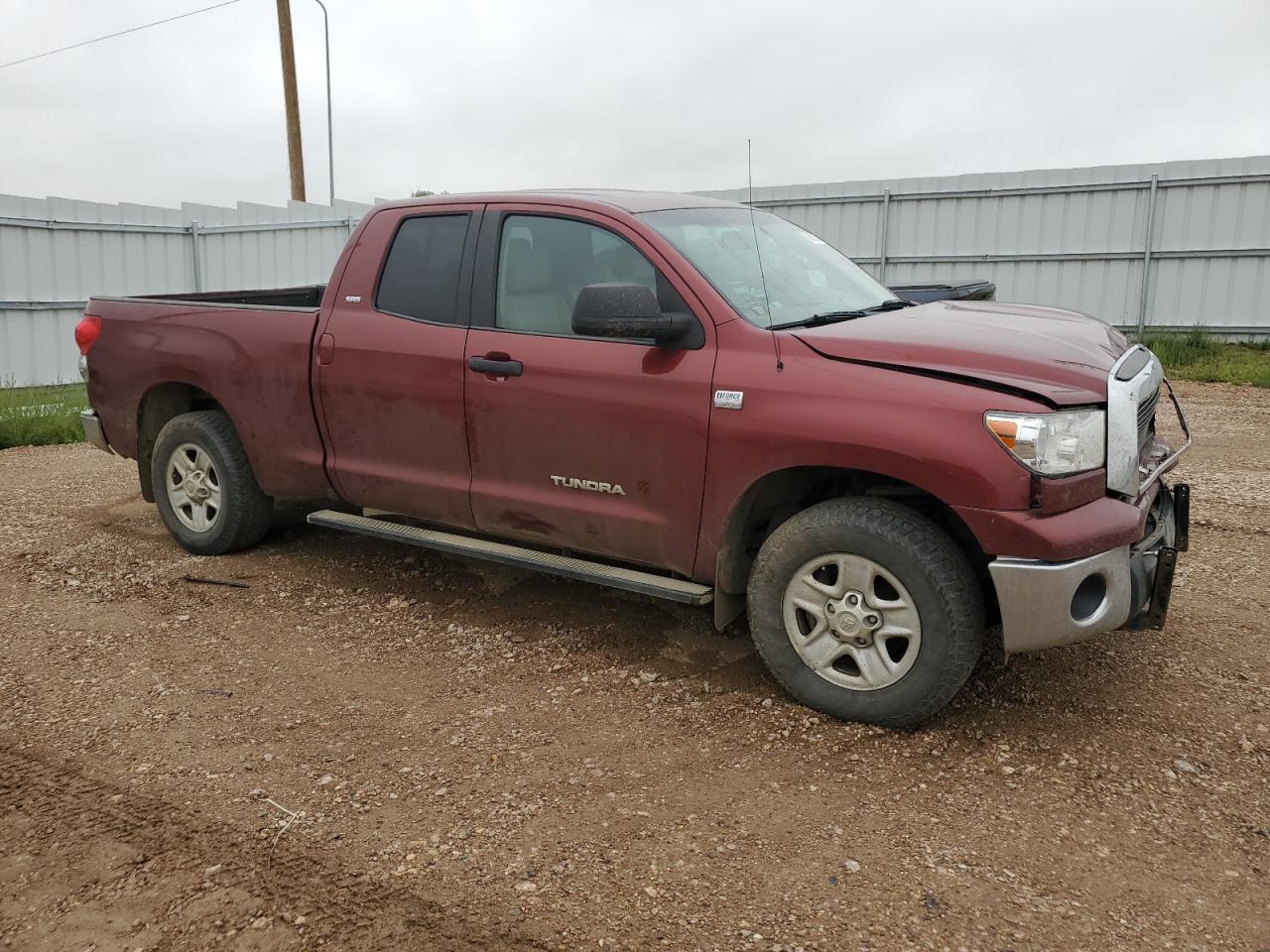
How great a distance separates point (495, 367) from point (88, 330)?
301 cm

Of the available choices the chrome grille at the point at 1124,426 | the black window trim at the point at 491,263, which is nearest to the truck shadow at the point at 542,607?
the black window trim at the point at 491,263

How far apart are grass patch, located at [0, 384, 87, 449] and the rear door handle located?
25.3ft

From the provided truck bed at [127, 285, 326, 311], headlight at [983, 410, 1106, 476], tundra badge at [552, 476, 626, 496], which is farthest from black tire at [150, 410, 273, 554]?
headlight at [983, 410, 1106, 476]

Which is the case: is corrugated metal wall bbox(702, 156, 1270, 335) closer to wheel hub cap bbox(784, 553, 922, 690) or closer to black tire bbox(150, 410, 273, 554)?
black tire bbox(150, 410, 273, 554)

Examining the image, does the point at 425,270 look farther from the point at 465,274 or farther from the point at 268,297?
the point at 268,297

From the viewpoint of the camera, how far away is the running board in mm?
4168

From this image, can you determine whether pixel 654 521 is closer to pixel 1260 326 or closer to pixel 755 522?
pixel 755 522

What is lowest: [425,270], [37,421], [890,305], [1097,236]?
[37,421]

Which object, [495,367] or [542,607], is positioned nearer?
[495,367]

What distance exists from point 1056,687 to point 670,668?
1527 mm

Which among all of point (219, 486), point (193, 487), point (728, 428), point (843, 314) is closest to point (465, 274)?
point (728, 428)

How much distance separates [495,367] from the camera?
14.9ft

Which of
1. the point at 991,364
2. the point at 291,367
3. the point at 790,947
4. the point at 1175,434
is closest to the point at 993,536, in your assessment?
the point at 991,364

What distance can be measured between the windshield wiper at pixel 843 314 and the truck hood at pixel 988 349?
8 cm
